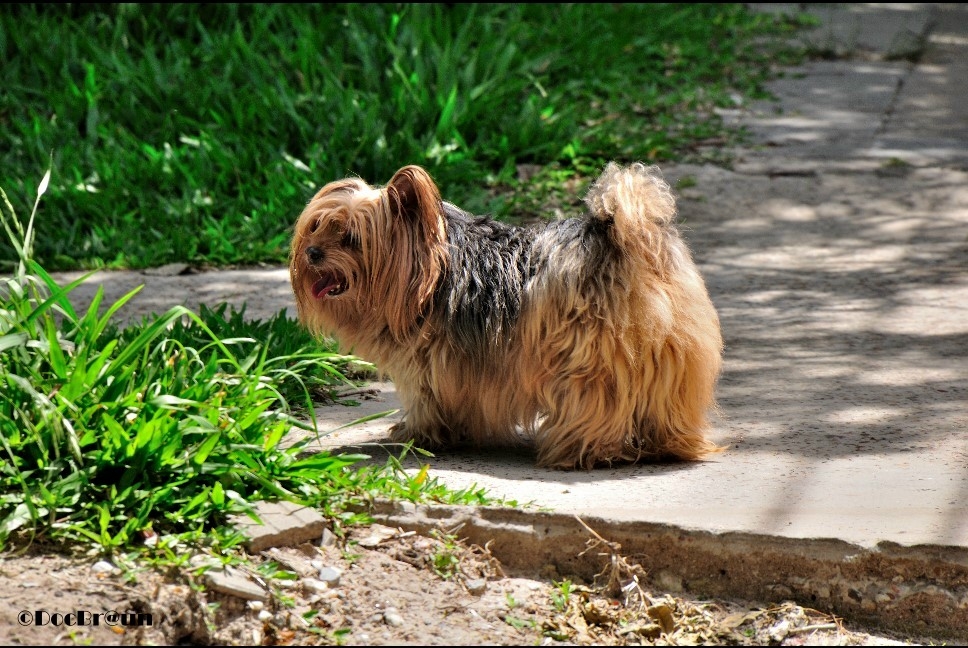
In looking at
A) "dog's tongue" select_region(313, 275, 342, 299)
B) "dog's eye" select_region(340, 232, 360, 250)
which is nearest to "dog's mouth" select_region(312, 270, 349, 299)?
"dog's tongue" select_region(313, 275, 342, 299)

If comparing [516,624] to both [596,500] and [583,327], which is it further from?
[583,327]

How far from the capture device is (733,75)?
36.6ft

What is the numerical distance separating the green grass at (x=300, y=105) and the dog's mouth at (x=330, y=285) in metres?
3.01

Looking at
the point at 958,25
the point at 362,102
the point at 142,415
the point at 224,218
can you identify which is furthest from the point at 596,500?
the point at 958,25

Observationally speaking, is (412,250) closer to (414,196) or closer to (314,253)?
(414,196)

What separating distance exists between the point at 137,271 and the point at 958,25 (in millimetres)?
9950

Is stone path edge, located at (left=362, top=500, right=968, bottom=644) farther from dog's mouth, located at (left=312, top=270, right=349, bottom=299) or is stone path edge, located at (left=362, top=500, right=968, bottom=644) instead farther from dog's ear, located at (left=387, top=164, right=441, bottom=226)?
dog's ear, located at (left=387, top=164, right=441, bottom=226)

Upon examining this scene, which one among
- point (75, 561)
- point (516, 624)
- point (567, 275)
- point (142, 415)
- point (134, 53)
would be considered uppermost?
point (134, 53)

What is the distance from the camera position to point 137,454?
3947 millimetres

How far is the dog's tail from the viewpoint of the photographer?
15.0 feet

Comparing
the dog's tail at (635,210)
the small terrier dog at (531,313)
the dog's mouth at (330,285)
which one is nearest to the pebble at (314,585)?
the small terrier dog at (531,313)

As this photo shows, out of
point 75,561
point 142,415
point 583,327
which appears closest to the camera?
point 75,561

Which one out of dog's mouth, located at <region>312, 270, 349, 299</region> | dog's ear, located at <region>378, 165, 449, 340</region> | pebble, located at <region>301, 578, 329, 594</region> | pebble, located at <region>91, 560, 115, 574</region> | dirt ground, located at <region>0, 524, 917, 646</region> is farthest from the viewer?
dog's mouth, located at <region>312, 270, 349, 299</region>

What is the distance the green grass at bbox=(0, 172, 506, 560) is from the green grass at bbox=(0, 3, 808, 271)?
11.6ft
